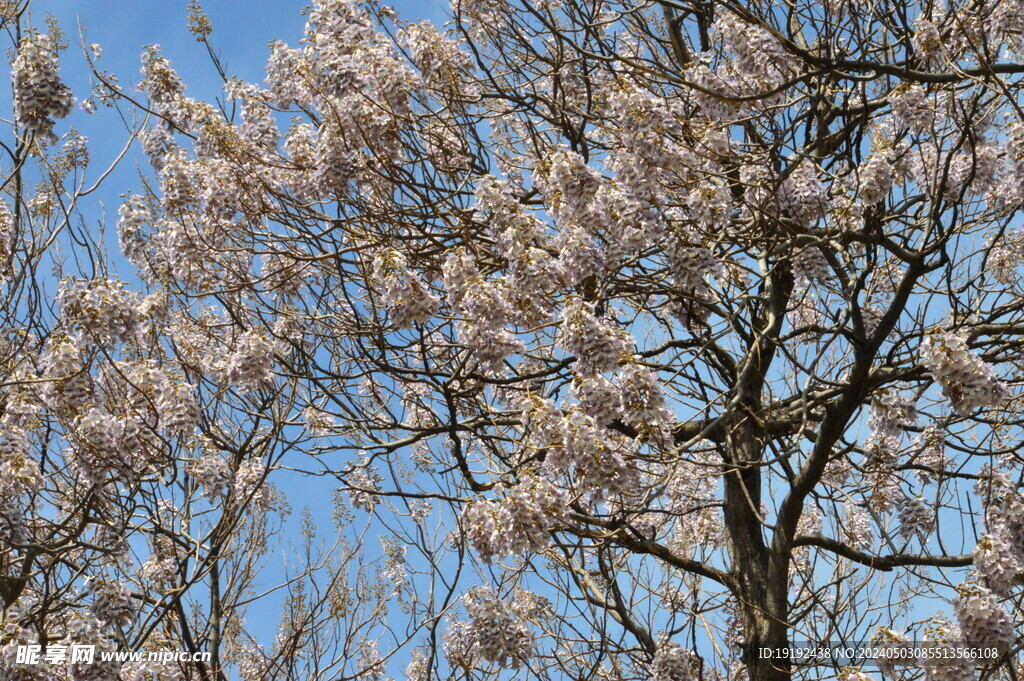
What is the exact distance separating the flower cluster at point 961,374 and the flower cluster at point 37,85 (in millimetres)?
5016

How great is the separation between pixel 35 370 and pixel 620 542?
12.6 ft

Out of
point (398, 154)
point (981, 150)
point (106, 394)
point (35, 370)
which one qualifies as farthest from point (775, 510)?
point (35, 370)

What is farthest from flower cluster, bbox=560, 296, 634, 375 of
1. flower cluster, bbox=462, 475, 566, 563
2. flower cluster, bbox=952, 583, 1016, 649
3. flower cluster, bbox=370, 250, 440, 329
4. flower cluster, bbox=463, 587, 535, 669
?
flower cluster, bbox=952, 583, 1016, 649

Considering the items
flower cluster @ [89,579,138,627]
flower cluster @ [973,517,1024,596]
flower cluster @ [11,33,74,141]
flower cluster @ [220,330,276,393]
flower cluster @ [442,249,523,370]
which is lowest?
flower cluster @ [89,579,138,627]

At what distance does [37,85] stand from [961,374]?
5315 millimetres

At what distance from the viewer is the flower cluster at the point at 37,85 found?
5508 millimetres

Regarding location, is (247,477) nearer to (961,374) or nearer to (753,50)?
(753,50)

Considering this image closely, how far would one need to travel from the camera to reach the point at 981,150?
6.20 meters

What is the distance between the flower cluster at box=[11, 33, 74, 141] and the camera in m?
5.51

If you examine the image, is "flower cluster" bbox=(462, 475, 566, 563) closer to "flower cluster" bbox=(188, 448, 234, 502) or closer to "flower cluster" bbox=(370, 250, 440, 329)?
"flower cluster" bbox=(370, 250, 440, 329)

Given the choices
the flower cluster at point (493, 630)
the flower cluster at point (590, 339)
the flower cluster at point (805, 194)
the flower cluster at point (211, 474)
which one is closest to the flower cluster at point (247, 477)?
the flower cluster at point (211, 474)

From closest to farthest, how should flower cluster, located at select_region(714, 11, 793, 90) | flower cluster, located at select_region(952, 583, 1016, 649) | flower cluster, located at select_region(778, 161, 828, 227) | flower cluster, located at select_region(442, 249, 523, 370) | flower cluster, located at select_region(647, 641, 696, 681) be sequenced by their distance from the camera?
flower cluster, located at select_region(442, 249, 523, 370) < flower cluster, located at select_region(952, 583, 1016, 649) < flower cluster, located at select_region(778, 161, 828, 227) < flower cluster, located at select_region(714, 11, 793, 90) < flower cluster, located at select_region(647, 641, 696, 681)

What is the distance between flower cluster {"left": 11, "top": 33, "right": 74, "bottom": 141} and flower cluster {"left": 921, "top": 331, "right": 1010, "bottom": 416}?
5016 mm

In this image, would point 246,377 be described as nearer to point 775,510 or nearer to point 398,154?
point 398,154
